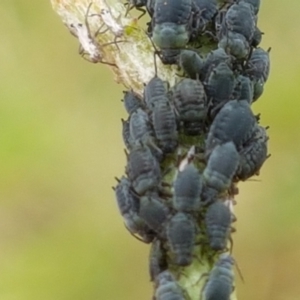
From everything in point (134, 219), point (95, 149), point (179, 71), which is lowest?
point (134, 219)

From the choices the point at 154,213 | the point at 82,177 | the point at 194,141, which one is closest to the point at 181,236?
the point at 154,213

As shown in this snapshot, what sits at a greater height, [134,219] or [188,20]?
[188,20]

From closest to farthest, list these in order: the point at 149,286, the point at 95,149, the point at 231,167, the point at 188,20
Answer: the point at 231,167 → the point at 188,20 → the point at 149,286 → the point at 95,149

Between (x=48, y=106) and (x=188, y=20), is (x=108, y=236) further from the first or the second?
(x=188, y=20)

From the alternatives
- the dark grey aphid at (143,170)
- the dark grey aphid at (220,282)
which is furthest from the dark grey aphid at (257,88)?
the dark grey aphid at (220,282)

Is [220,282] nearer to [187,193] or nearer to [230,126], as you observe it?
[187,193]

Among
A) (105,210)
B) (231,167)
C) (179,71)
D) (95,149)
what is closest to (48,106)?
(95,149)

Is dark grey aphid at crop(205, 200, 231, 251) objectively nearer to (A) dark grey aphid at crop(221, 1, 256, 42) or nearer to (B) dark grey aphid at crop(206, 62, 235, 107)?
(B) dark grey aphid at crop(206, 62, 235, 107)
